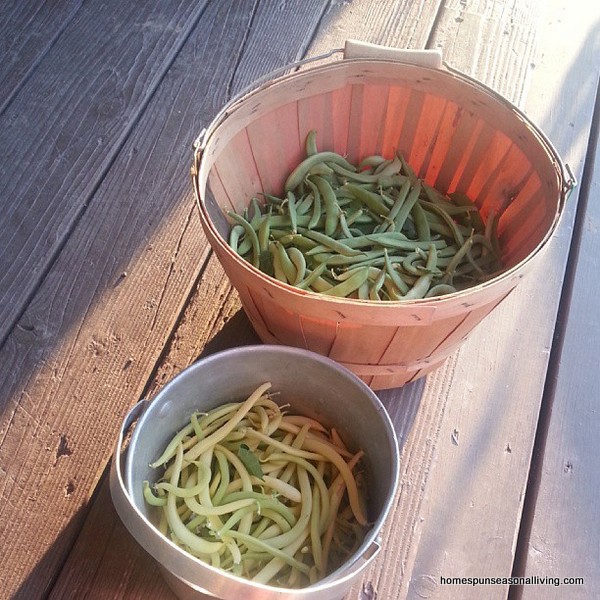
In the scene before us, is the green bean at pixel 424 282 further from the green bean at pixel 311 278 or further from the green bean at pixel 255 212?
the green bean at pixel 255 212

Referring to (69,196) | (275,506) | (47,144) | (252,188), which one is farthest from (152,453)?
(47,144)

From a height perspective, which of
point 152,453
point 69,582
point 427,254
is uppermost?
point 427,254

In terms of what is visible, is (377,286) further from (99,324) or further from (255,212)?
(99,324)

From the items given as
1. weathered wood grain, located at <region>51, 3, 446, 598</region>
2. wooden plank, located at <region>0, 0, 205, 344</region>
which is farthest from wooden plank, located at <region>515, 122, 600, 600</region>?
wooden plank, located at <region>0, 0, 205, 344</region>

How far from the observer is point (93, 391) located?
777 mm

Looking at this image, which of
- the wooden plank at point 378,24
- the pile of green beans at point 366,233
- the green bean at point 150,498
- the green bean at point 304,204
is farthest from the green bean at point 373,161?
the green bean at point 150,498

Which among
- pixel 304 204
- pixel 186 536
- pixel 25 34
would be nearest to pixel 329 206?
pixel 304 204

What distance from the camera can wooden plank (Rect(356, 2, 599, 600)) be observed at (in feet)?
2.26

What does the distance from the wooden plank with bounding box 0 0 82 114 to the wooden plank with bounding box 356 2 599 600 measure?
810 millimetres

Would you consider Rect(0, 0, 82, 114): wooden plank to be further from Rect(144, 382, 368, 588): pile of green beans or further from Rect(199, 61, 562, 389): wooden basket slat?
Rect(144, 382, 368, 588): pile of green beans

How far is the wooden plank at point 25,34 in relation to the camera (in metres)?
1.09

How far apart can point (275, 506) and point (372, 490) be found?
10 cm

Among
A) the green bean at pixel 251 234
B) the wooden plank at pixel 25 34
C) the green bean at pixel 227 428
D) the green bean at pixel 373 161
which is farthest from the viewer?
the wooden plank at pixel 25 34

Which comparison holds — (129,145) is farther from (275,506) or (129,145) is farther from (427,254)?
(275,506)
